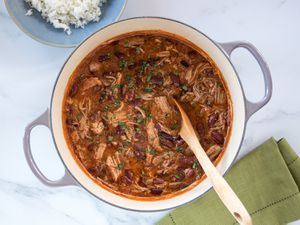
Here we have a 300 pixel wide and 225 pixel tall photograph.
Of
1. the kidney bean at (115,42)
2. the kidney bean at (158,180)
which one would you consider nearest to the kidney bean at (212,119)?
the kidney bean at (158,180)

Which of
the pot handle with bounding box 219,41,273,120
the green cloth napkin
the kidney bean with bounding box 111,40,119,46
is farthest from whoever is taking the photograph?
the green cloth napkin

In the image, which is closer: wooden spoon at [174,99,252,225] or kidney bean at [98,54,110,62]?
wooden spoon at [174,99,252,225]

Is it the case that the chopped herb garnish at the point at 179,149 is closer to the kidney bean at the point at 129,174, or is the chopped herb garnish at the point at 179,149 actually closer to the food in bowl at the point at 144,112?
the food in bowl at the point at 144,112

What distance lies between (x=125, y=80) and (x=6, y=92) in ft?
1.31

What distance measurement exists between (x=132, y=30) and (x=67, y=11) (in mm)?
233

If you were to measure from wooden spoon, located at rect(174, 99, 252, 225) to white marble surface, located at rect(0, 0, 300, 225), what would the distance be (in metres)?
0.25

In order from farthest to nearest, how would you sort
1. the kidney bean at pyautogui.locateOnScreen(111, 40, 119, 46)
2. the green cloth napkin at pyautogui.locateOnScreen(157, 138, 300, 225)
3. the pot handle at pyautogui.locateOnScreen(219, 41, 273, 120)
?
1. the green cloth napkin at pyautogui.locateOnScreen(157, 138, 300, 225)
2. the kidney bean at pyautogui.locateOnScreen(111, 40, 119, 46)
3. the pot handle at pyautogui.locateOnScreen(219, 41, 273, 120)

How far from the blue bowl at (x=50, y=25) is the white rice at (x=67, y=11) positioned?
0.05 feet

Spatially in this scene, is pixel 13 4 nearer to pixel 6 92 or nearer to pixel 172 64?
pixel 6 92

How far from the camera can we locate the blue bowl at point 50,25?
1.81m

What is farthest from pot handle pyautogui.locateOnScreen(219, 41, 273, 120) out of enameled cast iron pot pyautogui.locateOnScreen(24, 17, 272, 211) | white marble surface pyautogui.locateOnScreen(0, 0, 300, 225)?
→ white marble surface pyautogui.locateOnScreen(0, 0, 300, 225)

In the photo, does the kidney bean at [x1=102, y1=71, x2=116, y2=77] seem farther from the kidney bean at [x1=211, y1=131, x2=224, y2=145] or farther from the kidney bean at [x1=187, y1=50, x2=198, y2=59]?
the kidney bean at [x1=211, y1=131, x2=224, y2=145]

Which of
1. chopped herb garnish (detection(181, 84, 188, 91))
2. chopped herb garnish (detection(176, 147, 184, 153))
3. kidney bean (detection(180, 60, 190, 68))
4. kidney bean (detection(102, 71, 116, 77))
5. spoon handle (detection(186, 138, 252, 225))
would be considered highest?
kidney bean (detection(102, 71, 116, 77))

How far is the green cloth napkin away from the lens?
75.2 inches
